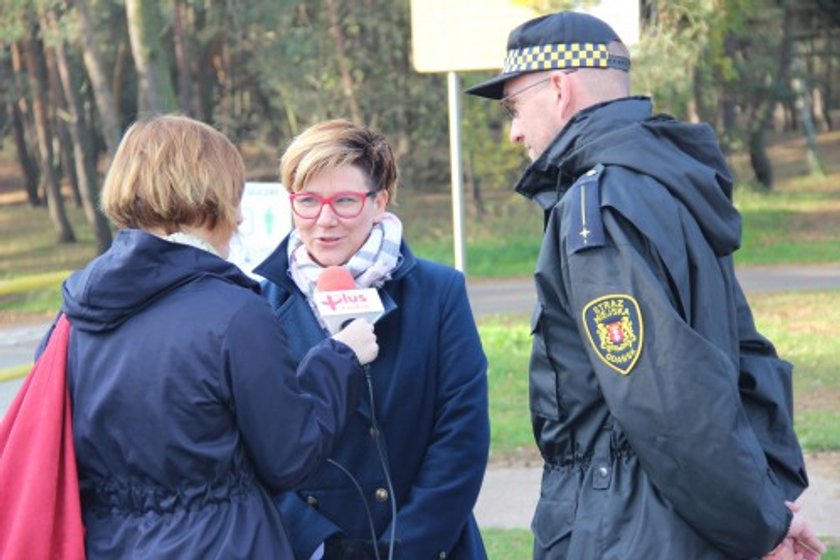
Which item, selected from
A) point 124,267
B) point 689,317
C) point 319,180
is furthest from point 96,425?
point 689,317

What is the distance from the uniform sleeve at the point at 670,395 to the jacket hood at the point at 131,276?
842 mm

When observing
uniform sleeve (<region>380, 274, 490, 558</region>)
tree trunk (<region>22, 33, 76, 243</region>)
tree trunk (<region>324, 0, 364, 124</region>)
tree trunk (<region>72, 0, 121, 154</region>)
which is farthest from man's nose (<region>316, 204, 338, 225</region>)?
tree trunk (<region>22, 33, 76, 243</region>)

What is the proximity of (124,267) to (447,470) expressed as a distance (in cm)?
111

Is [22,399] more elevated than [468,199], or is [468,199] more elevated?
[22,399]

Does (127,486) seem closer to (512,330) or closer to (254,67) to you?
(512,330)

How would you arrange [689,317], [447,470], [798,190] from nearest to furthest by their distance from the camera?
[689,317], [447,470], [798,190]

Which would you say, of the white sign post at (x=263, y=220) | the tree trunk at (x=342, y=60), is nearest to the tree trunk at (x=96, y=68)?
the tree trunk at (x=342, y=60)

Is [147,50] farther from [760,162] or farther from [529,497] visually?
[529,497]

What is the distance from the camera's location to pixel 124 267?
3045 millimetres

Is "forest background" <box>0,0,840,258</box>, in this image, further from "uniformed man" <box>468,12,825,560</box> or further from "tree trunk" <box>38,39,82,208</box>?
"uniformed man" <box>468,12,825,560</box>

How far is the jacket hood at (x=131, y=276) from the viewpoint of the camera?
3.05 meters

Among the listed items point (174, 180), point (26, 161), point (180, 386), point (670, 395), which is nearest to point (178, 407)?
point (180, 386)

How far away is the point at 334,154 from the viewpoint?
3.74 meters

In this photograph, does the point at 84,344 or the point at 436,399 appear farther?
the point at 436,399
